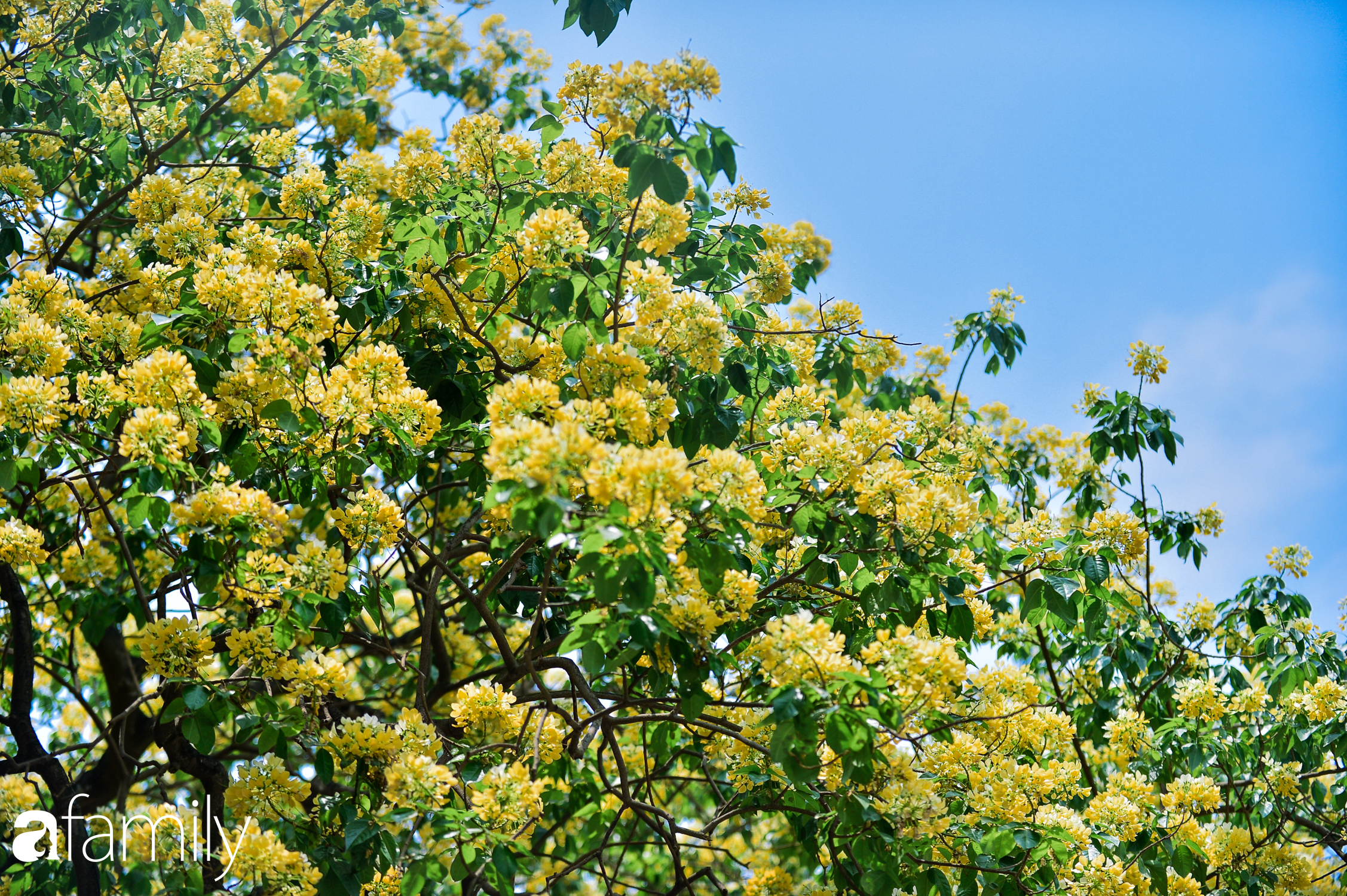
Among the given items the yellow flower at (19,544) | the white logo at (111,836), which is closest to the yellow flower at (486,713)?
the white logo at (111,836)

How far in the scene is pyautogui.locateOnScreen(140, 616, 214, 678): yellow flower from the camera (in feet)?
9.25

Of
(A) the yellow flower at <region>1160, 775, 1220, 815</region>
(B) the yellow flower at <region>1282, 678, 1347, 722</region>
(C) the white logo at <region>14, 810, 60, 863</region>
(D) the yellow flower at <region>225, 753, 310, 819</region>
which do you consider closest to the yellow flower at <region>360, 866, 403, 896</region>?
(D) the yellow flower at <region>225, 753, 310, 819</region>

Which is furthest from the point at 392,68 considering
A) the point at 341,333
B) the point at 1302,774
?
the point at 1302,774

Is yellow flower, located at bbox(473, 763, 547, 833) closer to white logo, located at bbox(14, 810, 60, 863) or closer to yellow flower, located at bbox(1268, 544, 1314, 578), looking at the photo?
white logo, located at bbox(14, 810, 60, 863)

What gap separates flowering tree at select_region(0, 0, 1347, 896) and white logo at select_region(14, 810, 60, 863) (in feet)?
0.22

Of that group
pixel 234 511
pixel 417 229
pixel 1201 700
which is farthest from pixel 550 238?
pixel 1201 700

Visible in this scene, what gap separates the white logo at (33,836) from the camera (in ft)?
11.4

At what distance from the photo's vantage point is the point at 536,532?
2082 millimetres

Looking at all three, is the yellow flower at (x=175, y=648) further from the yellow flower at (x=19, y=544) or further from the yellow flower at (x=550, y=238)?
the yellow flower at (x=550, y=238)

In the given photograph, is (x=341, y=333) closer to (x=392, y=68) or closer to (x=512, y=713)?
(x=512, y=713)

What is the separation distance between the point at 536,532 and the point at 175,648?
143 centimetres

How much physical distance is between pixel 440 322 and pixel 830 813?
2154mm

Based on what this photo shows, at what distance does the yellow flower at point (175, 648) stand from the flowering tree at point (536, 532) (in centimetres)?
1

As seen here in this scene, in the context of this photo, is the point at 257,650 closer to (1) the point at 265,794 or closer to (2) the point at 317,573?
(2) the point at 317,573
